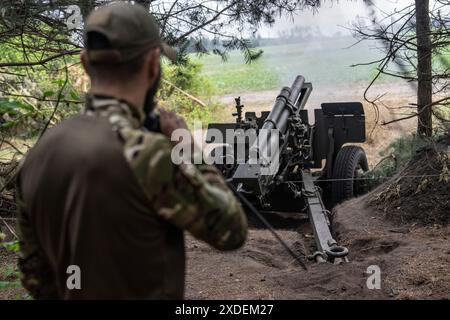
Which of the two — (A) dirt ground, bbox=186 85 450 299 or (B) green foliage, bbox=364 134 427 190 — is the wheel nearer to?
(B) green foliage, bbox=364 134 427 190

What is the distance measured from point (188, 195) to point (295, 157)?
20.9ft

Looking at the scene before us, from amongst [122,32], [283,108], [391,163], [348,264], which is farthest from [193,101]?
[122,32]

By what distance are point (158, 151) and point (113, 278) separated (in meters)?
0.36

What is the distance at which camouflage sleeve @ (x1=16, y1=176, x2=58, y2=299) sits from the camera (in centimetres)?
188

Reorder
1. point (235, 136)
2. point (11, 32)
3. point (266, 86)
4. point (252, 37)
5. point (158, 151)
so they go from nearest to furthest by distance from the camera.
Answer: point (158, 151) < point (11, 32) < point (252, 37) < point (235, 136) < point (266, 86)

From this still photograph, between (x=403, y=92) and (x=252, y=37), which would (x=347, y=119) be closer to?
(x=252, y=37)

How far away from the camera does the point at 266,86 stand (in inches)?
1085

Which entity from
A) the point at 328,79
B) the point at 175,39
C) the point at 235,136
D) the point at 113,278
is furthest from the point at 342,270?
the point at 328,79

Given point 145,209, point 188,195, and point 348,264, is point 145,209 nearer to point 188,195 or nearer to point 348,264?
point 188,195

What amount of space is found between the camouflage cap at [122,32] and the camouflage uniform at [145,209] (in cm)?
12

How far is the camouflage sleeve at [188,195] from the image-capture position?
1597mm

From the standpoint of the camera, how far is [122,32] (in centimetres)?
170

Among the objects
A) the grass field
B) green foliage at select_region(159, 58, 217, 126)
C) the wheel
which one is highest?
the grass field

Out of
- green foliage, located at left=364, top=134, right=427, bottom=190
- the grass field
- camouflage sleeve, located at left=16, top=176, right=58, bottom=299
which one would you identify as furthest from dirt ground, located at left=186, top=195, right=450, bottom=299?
the grass field
